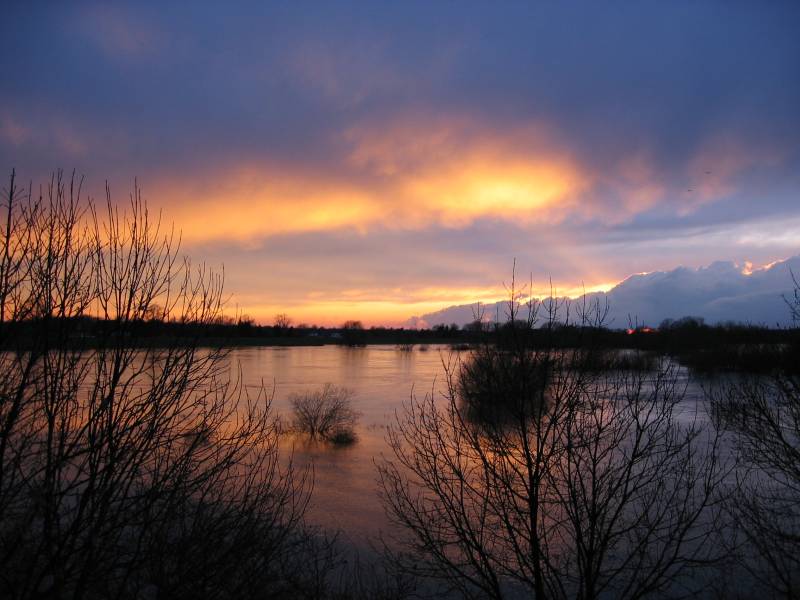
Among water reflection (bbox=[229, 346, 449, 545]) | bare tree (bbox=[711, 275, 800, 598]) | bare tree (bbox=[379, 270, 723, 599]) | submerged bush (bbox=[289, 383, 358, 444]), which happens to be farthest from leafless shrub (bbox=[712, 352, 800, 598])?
submerged bush (bbox=[289, 383, 358, 444])

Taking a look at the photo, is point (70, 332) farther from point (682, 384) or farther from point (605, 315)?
point (682, 384)

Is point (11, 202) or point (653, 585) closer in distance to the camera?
point (11, 202)

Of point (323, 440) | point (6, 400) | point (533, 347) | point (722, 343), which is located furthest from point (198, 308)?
point (722, 343)

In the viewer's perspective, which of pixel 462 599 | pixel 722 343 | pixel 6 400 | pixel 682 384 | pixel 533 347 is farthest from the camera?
pixel 722 343

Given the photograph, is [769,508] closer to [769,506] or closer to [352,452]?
[769,506]

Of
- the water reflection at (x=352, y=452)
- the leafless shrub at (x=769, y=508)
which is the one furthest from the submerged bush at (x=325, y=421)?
the leafless shrub at (x=769, y=508)

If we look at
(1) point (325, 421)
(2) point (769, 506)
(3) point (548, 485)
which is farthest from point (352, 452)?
(3) point (548, 485)

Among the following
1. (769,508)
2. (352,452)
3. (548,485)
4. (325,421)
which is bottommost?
(352,452)

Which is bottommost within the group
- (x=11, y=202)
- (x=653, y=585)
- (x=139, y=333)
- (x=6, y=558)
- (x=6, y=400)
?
(x=653, y=585)

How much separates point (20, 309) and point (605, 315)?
737cm

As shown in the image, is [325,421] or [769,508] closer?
[769,508]

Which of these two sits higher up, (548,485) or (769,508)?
(548,485)

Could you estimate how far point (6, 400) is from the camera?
4.70 m

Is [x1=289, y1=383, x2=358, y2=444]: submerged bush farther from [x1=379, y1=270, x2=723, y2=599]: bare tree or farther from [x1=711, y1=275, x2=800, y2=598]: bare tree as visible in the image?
[x1=711, y1=275, x2=800, y2=598]: bare tree
